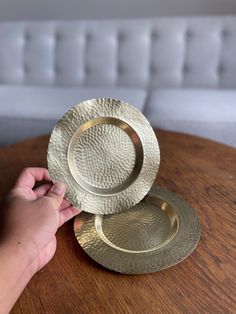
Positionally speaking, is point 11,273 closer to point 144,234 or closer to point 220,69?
point 144,234

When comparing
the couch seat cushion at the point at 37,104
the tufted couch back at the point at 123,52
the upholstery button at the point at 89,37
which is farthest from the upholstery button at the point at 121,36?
the couch seat cushion at the point at 37,104

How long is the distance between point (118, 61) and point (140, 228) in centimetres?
140

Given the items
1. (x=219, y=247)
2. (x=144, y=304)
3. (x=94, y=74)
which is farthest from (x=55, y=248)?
(x=94, y=74)

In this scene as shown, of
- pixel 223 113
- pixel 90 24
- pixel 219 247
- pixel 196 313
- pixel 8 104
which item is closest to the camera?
pixel 196 313

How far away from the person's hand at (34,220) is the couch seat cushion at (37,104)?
0.87 m

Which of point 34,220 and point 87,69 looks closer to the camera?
point 34,220

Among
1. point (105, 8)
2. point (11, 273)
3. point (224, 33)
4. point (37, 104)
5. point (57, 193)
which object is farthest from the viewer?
point (105, 8)

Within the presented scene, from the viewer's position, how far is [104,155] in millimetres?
801

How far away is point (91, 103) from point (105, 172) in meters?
0.15

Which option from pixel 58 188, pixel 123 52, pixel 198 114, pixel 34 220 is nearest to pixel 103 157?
pixel 58 188

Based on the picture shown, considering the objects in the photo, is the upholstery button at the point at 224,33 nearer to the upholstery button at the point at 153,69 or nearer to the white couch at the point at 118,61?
the white couch at the point at 118,61

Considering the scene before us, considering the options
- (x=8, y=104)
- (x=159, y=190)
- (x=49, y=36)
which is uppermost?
(x=49, y=36)

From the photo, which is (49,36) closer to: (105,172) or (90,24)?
(90,24)

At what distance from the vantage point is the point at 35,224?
0.62 m
